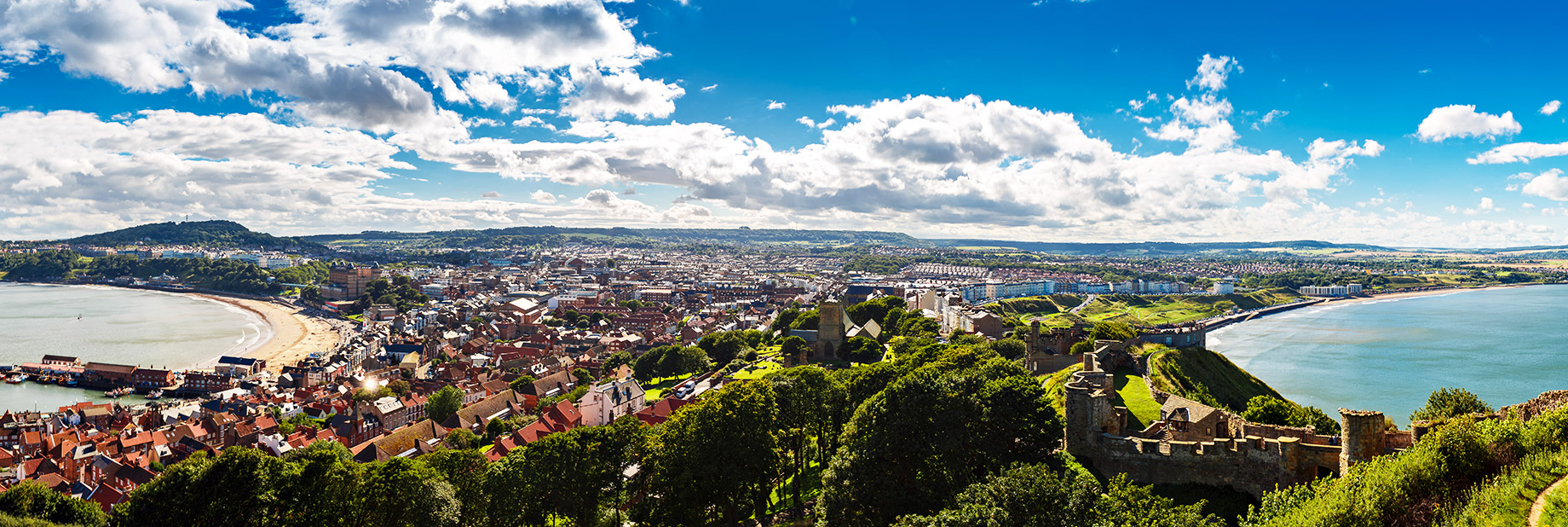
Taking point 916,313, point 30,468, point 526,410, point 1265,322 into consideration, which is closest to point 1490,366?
point 1265,322

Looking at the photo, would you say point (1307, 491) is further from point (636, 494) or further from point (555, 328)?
point (555, 328)

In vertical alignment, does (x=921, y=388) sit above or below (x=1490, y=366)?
above

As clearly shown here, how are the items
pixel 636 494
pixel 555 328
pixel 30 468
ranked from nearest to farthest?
1. pixel 636 494
2. pixel 30 468
3. pixel 555 328

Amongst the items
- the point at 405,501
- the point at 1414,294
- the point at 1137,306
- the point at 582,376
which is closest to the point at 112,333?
the point at 582,376

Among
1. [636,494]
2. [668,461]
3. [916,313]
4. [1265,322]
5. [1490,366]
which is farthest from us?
[1265,322]

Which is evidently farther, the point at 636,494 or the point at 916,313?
the point at 916,313

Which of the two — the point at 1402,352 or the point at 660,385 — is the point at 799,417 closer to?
the point at 660,385
